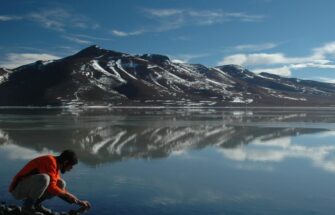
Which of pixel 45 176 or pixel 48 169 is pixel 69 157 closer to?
pixel 48 169

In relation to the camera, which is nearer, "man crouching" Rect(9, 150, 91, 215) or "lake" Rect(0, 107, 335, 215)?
"man crouching" Rect(9, 150, 91, 215)

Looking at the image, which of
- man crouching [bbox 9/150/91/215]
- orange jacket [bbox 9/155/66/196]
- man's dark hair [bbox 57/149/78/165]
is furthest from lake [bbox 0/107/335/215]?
man's dark hair [bbox 57/149/78/165]

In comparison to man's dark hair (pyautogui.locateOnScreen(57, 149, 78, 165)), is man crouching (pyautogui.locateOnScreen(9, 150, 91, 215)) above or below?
below

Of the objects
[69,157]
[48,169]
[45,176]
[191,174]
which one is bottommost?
[191,174]

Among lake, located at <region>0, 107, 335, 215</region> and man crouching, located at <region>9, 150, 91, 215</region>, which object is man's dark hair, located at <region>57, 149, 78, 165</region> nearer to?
man crouching, located at <region>9, 150, 91, 215</region>

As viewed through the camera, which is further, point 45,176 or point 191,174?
point 191,174

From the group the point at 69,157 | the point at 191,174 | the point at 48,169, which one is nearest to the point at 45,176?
the point at 48,169

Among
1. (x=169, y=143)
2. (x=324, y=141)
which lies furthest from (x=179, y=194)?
(x=324, y=141)

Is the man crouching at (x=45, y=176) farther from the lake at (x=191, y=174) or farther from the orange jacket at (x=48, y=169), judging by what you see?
the lake at (x=191, y=174)

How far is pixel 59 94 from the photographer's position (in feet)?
622

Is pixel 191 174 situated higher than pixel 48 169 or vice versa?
pixel 48 169

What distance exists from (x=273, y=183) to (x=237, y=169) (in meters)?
3.62

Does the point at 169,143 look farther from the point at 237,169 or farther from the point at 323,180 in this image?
the point at 323,180

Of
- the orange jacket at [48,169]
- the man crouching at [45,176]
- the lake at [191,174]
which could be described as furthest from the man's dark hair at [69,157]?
the lake at [191,174]
